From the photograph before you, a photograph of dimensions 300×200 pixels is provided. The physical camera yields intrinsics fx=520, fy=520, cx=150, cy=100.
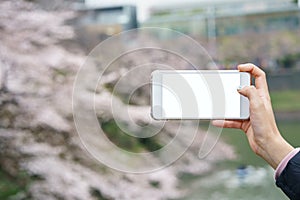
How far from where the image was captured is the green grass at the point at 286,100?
1953mm

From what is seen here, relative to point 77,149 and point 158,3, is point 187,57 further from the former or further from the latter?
point 77,149

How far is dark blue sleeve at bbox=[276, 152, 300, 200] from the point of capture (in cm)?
54

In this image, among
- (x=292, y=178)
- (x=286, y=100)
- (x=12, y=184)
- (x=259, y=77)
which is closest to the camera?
(x=292, y=178)

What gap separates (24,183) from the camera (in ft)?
6.94

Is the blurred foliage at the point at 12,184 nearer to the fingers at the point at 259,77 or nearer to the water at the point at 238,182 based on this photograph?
the water at the point at 238,182

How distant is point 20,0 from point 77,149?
2.09 feet

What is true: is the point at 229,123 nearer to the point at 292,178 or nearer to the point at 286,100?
the point at 292,178

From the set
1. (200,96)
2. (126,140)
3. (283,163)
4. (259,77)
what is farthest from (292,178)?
(126,140)

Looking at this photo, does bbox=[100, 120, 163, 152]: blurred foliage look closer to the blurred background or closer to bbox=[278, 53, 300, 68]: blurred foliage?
the blurred background

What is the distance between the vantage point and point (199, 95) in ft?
2.58

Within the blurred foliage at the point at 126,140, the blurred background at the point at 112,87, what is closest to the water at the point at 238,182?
the blurred background at the point at 112,87

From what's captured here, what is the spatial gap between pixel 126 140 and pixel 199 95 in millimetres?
1230

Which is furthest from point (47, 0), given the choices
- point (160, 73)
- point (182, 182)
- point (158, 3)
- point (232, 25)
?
point (160, 73)

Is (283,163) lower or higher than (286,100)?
higher
